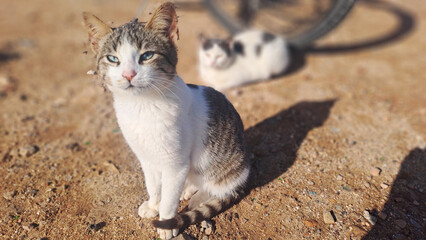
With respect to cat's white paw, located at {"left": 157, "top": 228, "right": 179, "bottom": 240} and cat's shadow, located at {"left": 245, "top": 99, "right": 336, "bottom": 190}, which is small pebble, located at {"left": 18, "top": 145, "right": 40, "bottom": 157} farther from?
cat's shadow, located at {"left": 245, "top": 99, "right": 336, "bottom": 190}

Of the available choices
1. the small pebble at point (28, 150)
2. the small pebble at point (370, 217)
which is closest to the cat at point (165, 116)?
the small pebble at point (370, 217)

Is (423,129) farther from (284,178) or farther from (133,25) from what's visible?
(133,25)

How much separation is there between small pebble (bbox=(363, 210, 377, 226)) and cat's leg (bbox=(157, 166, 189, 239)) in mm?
1360

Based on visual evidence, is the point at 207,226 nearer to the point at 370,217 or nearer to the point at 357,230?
the point at 357,230

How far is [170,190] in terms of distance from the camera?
1.91 meters

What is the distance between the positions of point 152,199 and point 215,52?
2231mm

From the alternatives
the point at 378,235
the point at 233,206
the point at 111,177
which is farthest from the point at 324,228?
the point at 111,177

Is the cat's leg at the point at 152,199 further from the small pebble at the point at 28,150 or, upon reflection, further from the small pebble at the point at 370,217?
the small pebble at the point at 370,217

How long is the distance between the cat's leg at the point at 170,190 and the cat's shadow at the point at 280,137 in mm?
707

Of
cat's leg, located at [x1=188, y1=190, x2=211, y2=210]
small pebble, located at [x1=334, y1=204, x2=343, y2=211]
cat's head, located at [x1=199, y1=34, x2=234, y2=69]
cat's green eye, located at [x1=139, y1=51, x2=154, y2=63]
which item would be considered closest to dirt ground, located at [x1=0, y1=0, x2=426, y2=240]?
small pebble, located at [x1=334, y1=204, x2=343, y2=211]

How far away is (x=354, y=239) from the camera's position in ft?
6.69

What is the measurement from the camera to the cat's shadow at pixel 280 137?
8.48 ft

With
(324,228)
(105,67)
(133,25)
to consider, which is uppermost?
(133,25)

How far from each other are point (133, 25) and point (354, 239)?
1.98 metres
